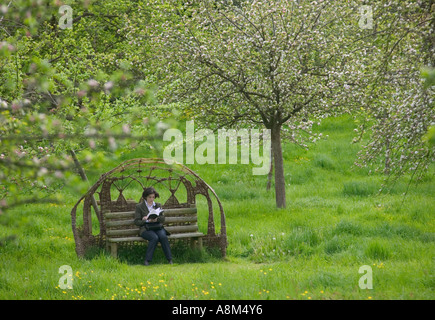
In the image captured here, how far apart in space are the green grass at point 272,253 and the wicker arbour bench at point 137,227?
1.00ft

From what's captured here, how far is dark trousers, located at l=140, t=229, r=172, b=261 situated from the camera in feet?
34.8

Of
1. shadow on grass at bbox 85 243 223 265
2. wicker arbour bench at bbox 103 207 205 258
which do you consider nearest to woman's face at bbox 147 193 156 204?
wicker arbour bench at bbox 103 207 205 258

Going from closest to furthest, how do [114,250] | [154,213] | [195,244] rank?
1. [114,250]
2. [154,213]
3. [195,244]

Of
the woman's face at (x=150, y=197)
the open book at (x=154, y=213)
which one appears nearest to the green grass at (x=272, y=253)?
the open book at (x=154, y=213)

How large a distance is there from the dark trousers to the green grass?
0.23 m

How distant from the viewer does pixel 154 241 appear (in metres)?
10.6

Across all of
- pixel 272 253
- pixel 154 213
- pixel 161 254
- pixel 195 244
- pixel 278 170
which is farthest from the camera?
pixel 278 170

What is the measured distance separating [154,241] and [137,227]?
0.89 metres

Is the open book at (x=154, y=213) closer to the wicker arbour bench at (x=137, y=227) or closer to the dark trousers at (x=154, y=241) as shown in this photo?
the dark trousers at (x=154, y=241)

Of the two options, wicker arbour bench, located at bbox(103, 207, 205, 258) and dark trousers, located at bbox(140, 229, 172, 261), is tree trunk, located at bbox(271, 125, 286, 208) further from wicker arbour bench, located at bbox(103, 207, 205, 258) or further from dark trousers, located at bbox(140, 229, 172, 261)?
dark trousers, located at bbox(140, 229, 172, 261)

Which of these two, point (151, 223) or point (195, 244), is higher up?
point (151, 223)

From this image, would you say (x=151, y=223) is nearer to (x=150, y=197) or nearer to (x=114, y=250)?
(x=150, y=197)

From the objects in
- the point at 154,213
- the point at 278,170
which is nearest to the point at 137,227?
the point at 154,213
